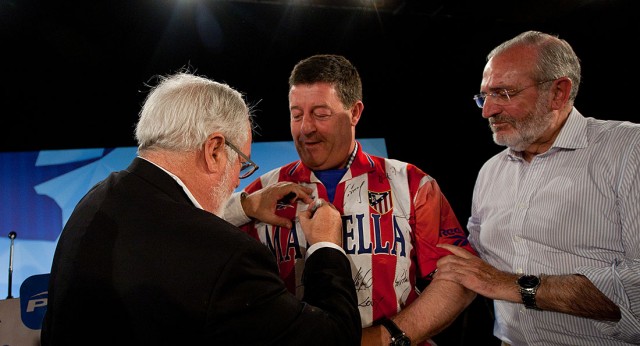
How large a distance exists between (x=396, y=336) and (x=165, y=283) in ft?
3.07

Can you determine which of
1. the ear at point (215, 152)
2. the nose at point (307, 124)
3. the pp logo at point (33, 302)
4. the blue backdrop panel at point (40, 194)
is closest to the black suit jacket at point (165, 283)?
the ear at point (215, 152)

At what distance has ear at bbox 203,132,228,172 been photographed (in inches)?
50.5

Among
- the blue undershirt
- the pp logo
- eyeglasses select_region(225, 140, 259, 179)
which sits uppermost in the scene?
eyeglasses select_region(225, 140, 259, 179)

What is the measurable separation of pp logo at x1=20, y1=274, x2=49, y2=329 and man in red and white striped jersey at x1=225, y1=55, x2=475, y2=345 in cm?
188

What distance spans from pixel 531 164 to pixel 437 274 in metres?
0.65

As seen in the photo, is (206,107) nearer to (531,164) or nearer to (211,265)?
(211,265)

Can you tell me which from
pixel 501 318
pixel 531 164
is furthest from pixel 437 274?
pixel 531 164

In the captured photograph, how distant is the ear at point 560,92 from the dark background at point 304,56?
232 centimetres

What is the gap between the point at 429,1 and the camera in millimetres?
4395

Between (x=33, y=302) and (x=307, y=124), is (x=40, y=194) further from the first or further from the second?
(x=307, y=124)

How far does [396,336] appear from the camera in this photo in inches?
63.9

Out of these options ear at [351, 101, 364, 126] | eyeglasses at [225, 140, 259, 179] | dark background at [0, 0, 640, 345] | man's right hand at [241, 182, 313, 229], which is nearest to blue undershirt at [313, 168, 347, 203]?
man's right hand at [241, 182, 313, 229]

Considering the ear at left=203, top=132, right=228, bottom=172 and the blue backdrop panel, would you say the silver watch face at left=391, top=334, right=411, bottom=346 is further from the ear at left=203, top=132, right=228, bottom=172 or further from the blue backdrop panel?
the blue backdrop panel

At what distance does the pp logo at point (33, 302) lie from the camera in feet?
9.50
